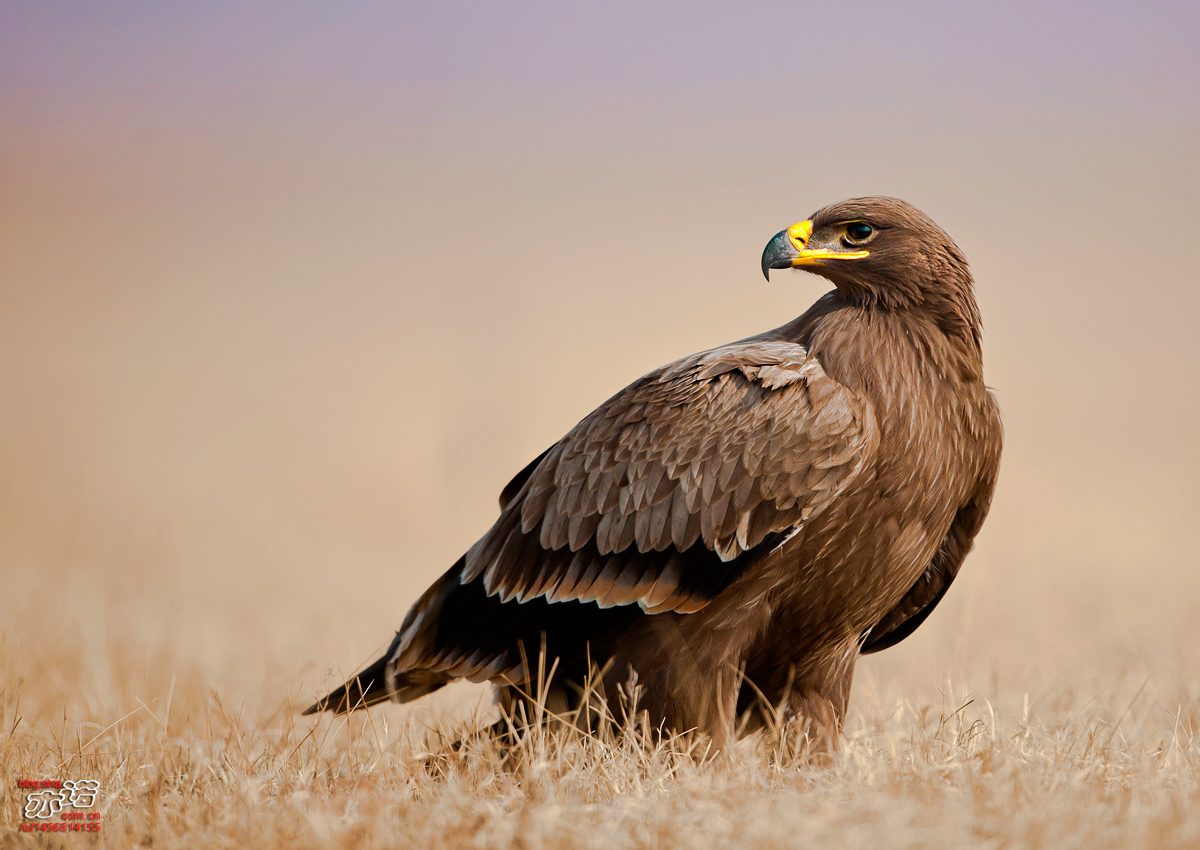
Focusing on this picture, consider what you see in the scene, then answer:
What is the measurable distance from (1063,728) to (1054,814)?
5.96 ft

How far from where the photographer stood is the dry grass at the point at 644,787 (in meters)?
2.90

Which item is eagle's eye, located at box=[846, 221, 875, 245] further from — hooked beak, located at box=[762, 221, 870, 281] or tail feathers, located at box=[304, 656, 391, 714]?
tail feathers, located at box=[304, 656, 391, 714]

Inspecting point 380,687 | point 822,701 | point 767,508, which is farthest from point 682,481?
point 380,687

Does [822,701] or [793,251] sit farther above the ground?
[793,251]

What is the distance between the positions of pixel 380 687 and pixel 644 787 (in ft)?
5.87

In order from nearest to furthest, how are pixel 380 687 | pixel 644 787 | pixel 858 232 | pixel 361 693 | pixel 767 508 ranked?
pixel 644 787, pixel 767 508, pixel 858 232, pixel 361 693, pixel 380 687

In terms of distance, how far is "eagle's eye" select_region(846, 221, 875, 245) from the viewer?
434cm

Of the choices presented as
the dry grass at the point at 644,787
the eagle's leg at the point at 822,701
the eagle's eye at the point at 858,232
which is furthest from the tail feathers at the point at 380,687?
the eagle's eye at the point at 858,232

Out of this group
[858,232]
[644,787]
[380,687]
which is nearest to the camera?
[644,787]

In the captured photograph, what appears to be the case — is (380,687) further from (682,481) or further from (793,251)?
(793,251)

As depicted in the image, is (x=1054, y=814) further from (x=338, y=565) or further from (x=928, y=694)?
(x=338, y=565)

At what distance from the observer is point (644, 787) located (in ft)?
11.5

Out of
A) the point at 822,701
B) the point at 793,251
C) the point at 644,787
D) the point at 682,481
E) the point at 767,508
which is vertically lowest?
the point at 822,701

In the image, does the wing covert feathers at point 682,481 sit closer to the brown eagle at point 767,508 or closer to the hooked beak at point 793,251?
the brown eagle at point 767,508
